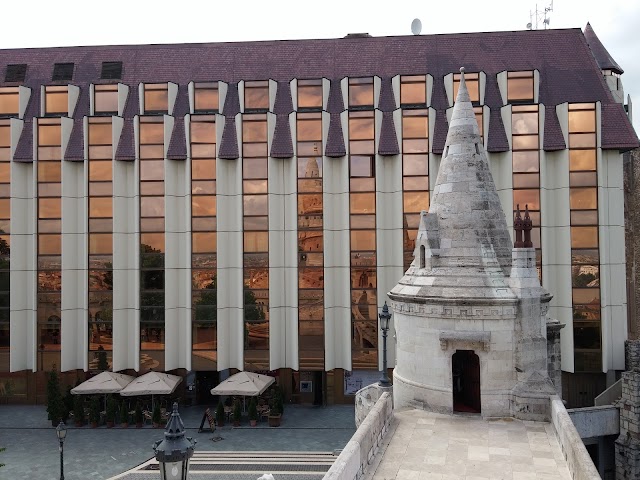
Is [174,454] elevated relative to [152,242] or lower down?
lower down

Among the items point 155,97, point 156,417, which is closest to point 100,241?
point 155,97

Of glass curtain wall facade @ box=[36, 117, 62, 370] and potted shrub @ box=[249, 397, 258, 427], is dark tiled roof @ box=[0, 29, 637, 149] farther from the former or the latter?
potted shrub @ box=[249, 397, 258, 427]

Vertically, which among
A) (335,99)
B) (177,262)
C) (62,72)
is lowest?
(177,262)

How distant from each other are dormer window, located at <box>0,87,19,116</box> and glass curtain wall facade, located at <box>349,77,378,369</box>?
20.3 m

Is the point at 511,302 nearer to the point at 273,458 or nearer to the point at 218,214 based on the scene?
the point at 273,458

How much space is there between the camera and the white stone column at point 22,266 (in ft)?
104

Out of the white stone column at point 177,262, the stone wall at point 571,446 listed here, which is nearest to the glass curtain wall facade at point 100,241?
the white stone column at point 177,262

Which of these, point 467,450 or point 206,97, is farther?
point 206,97

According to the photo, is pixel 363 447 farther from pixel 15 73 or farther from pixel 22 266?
pixel 15 73

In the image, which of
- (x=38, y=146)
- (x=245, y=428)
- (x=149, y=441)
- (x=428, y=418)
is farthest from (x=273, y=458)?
(x=38, y=146)

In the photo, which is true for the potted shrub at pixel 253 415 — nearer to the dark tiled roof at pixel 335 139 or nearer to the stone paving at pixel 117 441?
the stone paving at pixel 117 441

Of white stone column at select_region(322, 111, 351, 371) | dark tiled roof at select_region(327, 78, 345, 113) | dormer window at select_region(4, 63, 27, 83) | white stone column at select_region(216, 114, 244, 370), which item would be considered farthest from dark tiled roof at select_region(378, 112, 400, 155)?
dormer window at select_region(4, 63, 27, 83)

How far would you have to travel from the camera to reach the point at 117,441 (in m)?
26.0

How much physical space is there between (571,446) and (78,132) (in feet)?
101
